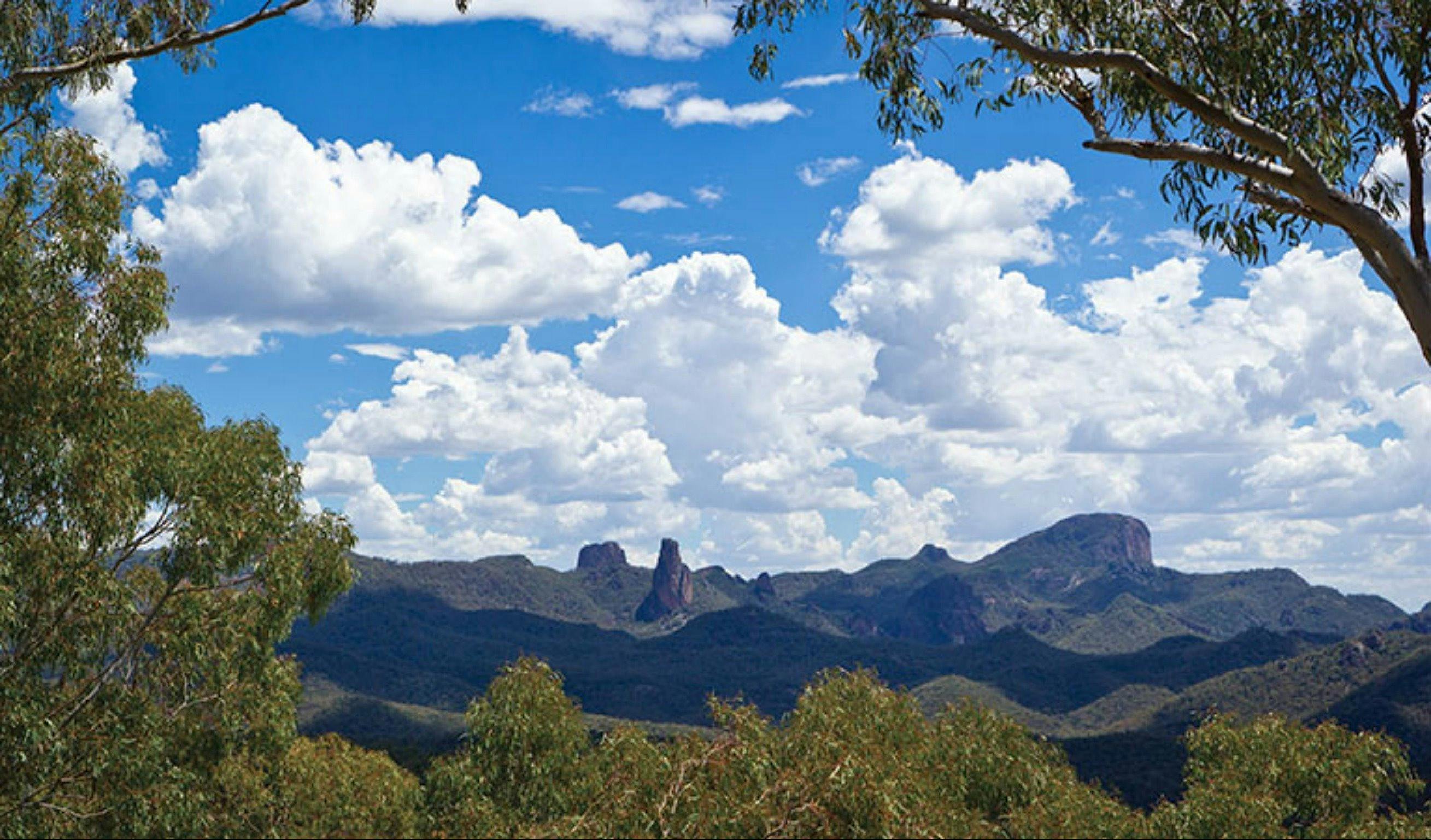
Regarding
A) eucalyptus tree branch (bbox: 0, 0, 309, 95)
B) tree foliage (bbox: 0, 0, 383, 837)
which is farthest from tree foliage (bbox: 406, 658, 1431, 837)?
eucalyptus tree branch (bbox: 0, 0, 309, 95)

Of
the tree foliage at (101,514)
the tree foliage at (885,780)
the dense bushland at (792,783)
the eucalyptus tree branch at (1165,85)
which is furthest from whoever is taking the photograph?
the tree foliage at (101,514)

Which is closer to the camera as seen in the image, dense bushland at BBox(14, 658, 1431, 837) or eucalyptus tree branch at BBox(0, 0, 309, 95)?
dense bushland at BBox(14, 658, 1431, 837)

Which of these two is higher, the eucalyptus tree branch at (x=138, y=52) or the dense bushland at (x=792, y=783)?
the eucalyptus tree branch at (x=138, y=52)

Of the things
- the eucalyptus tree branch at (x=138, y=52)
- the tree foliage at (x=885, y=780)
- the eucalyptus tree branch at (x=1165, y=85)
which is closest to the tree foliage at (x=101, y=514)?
the eucalyptus tree branch at (x=138, y=52)

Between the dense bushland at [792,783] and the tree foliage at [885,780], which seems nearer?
the tree foliage at [885,780]

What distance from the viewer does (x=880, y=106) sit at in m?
15.5

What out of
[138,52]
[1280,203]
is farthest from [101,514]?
[1280,203]

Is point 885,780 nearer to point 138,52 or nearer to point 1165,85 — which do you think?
point 1165,85

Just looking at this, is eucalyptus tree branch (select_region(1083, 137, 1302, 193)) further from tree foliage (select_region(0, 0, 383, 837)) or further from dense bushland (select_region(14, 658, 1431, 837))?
tree foliage (select_region(0, 0, 383, 837))

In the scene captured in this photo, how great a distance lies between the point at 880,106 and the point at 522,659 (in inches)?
531

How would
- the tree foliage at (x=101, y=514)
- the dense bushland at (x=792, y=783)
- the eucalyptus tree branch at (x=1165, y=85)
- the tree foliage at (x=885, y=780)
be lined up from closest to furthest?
the tree foliage at (x=885, y=780) < the dense bushland at (x=792, y=783) < the eucalyptus tree branch at (x=1165, y=85) < the tree foliage at (x=101, y=514)

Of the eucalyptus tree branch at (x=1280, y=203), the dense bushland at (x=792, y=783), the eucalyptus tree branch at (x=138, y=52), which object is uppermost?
the eucalyptus tree branch at (x=138, y=52)

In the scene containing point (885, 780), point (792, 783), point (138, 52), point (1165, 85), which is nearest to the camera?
point (792, 783)

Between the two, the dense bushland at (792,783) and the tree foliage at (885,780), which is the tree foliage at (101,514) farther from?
the tree foliage at (885,780)
